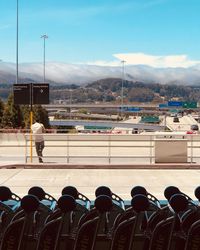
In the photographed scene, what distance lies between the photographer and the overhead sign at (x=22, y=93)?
19.7m

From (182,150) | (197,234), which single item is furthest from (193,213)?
(182,150)

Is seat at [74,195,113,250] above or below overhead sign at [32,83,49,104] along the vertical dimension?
below

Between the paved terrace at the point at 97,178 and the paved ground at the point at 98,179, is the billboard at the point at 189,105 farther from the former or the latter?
the paved ground at the point at 98,179

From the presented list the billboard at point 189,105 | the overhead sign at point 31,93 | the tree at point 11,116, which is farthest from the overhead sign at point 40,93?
the billboard at point 189,105

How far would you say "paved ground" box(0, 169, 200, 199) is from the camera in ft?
48.3

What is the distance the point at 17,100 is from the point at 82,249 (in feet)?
49.1

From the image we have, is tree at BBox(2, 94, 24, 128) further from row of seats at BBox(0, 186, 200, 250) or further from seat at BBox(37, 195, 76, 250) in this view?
seat at BBox(37, 195, 76, 250)

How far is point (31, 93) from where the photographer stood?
19.7 m

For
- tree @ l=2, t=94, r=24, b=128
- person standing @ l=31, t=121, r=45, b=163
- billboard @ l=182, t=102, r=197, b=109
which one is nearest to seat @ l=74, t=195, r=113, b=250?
person standing @ l=31, t=121, r=45, b=163

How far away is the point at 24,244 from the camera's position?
5.45 meters

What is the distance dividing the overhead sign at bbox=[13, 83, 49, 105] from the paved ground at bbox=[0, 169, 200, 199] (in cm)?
286

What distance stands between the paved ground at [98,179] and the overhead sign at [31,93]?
9.38 feet

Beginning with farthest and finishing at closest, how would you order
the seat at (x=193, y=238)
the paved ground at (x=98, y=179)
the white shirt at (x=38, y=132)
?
→ the white shirt at (x=38, y=132) → the paved ground at (x=98, y=179) → the seat at (x=193, y=238)

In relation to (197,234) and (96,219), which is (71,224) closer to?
(96,219)
